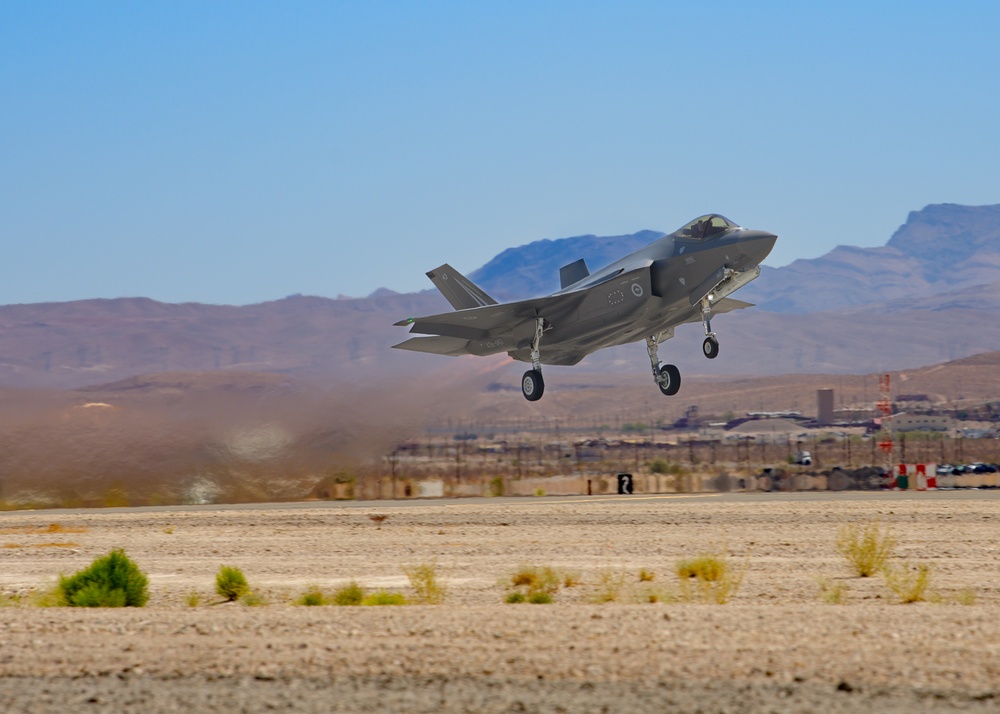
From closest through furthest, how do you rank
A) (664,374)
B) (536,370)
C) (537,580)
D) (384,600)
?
(384,600), (537,580), (664,374), (536,370)

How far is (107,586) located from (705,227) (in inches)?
753

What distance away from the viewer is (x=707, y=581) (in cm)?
2041

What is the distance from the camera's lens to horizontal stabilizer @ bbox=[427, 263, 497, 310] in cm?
4081

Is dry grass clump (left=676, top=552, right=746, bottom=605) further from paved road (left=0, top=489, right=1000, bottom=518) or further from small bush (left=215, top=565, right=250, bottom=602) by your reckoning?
paved road (left=0, top=489, right=1000, bottom=518)

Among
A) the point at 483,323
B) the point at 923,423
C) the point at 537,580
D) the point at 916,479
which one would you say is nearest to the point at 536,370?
the point at 483,323

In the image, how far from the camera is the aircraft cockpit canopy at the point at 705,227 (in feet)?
103

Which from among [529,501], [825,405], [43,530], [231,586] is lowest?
[529,501]

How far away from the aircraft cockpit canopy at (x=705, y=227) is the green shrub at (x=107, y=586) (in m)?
18.3

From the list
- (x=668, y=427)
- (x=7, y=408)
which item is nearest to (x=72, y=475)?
(x=7, y=408)

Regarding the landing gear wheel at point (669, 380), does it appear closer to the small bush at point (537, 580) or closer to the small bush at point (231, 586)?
the small bush at point (537, 580)

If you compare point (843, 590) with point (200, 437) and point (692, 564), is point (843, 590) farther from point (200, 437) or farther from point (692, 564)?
point (200, 437)

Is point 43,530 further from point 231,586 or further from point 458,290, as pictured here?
point 231,586

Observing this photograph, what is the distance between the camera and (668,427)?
570 feet

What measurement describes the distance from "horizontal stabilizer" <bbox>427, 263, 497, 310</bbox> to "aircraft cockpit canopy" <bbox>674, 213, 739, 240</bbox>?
396 inches
